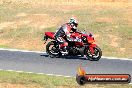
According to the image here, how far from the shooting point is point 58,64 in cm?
2023

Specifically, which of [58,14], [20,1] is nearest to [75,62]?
[58,14]

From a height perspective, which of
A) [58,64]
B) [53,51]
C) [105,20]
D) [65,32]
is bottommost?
[58,64]

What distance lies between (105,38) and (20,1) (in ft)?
44.7

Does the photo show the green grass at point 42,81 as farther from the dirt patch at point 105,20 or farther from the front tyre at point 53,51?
the dirt patch at point 105,20

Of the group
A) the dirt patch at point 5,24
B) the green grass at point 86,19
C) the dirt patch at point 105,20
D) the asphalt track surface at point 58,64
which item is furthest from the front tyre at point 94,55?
the dirt patch at point 5,24

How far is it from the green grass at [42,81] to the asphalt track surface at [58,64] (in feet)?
3.31

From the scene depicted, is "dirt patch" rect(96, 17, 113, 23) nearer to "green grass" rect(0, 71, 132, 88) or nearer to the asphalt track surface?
the asphalt track surface

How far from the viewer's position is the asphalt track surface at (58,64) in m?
19.1

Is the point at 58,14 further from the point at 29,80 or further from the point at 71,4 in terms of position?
the point at 29,80

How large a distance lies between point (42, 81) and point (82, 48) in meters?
4.83

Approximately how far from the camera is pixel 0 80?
17.1 meters

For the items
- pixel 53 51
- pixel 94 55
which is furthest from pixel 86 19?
pixel 94 55

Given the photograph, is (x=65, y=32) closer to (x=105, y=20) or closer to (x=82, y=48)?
(x=82, y=48)

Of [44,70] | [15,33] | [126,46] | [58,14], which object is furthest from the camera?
[58,14]
